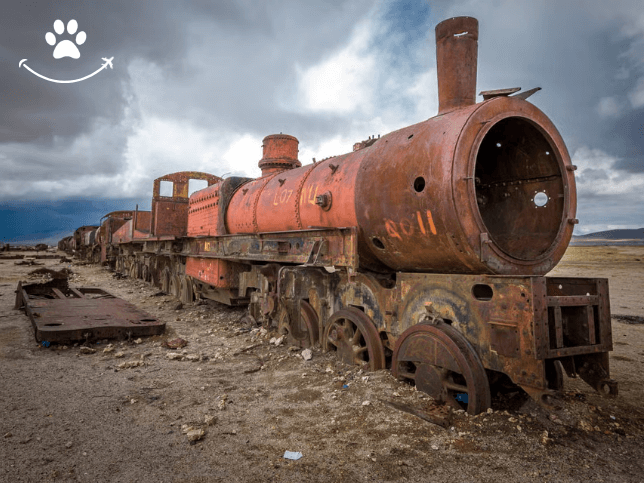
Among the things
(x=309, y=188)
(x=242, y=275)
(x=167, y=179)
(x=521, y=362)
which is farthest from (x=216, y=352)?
(x=167, y=179)

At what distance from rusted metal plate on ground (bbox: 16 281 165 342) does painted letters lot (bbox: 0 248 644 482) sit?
25.2 inches

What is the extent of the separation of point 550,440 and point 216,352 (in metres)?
4.26

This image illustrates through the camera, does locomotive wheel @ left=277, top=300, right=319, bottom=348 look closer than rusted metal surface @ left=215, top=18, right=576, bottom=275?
No

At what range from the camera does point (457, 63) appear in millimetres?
4078

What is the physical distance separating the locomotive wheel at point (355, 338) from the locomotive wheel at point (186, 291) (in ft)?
19.2

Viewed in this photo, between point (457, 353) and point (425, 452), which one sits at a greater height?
point (457, 353)

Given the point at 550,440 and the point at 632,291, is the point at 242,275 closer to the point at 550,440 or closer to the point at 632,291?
the point at 550,440

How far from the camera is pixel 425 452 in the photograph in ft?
8.87

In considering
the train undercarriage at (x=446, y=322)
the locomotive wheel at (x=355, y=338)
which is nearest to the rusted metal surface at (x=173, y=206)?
the train undercarriage at (x=446, y=322)

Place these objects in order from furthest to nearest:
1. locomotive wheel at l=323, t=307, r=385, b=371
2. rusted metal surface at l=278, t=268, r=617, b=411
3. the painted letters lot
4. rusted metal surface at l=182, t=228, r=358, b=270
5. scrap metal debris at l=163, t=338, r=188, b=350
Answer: scrap metal debris at l=163, t=338, r=188, b=350
rusted metal surface at l=182, t=228, r=358, b=270
locomotive wheel at l=323, t=307, r=385, b=371
rusted metal surface at l=278, t=268, r=617, b=411
the painted letters lot

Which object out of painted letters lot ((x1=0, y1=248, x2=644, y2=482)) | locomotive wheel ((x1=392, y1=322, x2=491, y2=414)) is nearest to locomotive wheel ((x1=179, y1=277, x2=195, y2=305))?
painted letters lot ((x1=0, y1=248, x2=644, y2=482))

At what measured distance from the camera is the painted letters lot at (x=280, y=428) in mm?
2525

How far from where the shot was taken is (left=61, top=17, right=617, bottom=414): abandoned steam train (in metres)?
3.14

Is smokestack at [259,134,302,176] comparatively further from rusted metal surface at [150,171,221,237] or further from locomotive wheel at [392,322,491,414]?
locomotive wheel at [392,322,491,414]
